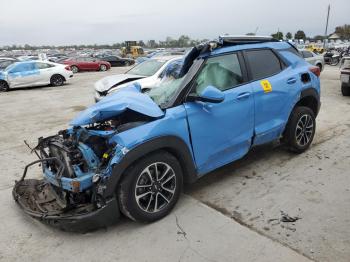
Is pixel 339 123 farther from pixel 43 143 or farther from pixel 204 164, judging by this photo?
pixel 43 143

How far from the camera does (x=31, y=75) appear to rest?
17453 millimetres

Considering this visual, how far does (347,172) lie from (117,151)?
326 centimetres

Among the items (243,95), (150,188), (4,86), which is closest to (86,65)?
(4,86)

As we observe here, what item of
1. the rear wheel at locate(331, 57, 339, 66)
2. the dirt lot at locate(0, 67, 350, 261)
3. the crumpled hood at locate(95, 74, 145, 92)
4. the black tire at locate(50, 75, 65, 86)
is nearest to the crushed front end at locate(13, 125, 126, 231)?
the dirt lot at locate(0, 67, 350, 261)

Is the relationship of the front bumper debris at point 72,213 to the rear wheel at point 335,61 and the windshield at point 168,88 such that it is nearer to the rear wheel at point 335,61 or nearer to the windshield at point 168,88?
the windshield at point 168,88

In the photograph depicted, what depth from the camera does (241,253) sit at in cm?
321

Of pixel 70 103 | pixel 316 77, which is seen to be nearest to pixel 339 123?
pixel 316 77

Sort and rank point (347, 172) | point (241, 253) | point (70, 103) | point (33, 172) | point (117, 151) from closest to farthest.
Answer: point (241, 253)
point (117, 151)
point (347, 172)
point (33, 172)
point (70, 103)

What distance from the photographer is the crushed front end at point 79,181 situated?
342 centimetres

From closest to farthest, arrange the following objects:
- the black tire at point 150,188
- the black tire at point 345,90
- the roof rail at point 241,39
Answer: the black tire at point 150,188 → the roof rail at point 241,39 → the black tire at point 345,90

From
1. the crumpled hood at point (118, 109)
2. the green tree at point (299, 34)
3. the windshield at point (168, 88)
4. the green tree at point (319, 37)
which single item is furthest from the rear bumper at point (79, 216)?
the green tree at point (319, 37)

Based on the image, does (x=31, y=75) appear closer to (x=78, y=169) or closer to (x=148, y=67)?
(x=148, y=67)

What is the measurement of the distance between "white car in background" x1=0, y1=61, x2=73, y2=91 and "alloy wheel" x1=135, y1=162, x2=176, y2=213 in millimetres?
15520

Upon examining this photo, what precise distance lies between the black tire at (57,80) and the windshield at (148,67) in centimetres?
860
